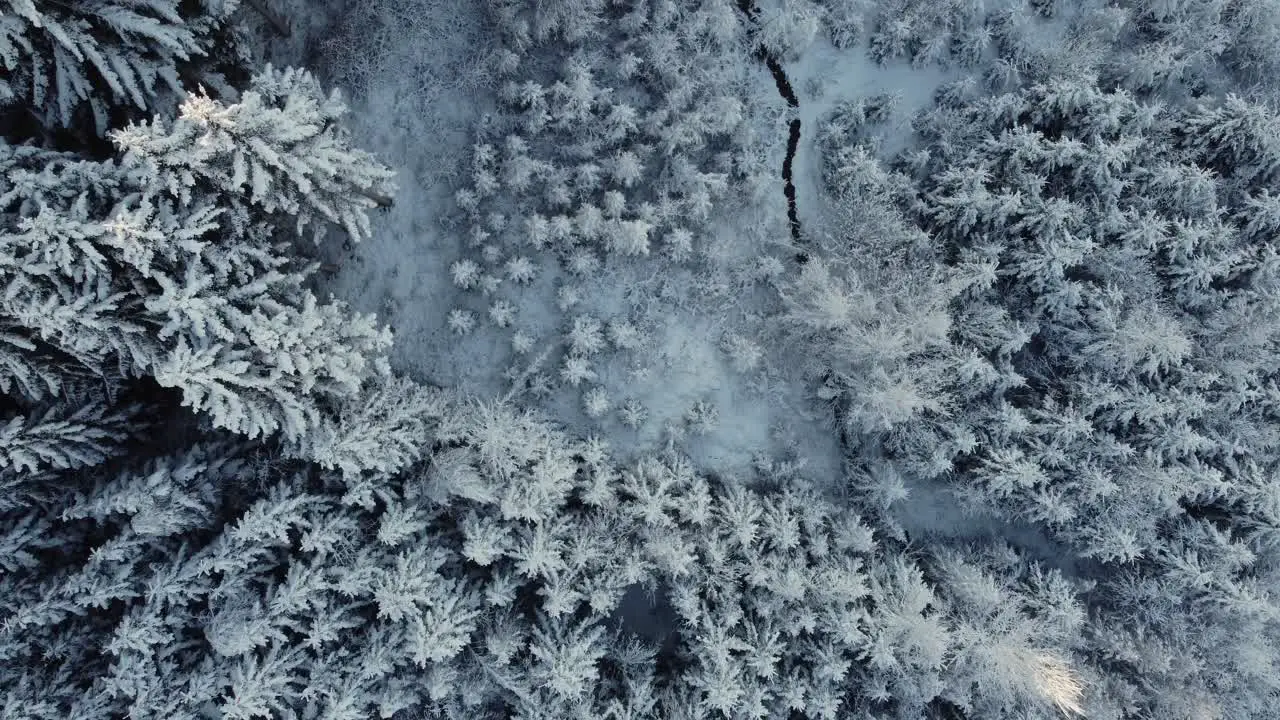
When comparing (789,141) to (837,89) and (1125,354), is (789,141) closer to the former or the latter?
(837,89)

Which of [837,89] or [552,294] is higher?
[837,89]

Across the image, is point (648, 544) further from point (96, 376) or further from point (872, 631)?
point (96, 376)

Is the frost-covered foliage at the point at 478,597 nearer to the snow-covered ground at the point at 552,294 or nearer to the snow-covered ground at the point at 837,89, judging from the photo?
the snow-covered ground at the point at 552,294

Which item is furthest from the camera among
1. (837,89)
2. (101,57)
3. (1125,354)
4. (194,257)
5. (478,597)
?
(837,89)

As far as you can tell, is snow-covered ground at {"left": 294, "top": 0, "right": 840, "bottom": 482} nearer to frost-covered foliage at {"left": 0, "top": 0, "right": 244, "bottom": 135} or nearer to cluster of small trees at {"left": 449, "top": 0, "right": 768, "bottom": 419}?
cluster of small trees at {"left": 449, "top": 0, "right": 768, "bottom": 419}

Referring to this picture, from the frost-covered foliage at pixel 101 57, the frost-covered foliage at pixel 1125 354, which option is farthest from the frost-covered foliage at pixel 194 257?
the frost-covered foliage at pixel 1125 354

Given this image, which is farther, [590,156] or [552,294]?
[552,294]

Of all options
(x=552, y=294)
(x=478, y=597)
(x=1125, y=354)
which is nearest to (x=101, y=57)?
(x=552, y=294)
